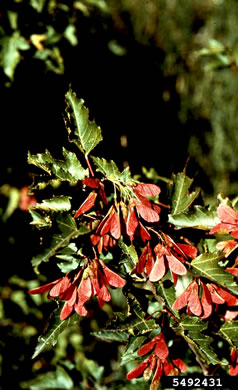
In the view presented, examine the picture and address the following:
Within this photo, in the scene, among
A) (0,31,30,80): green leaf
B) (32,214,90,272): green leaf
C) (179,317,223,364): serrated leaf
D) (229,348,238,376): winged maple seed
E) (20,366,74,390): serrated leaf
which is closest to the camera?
(32,214,90,272): green leaf

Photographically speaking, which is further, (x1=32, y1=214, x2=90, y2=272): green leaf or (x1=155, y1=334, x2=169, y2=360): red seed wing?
(x1=155, y1=334, x2=169, y2=360): red seed wing

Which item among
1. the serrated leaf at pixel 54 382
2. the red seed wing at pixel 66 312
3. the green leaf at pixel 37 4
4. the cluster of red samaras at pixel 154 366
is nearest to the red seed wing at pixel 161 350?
the cluster of red samaras at pixel 154 366

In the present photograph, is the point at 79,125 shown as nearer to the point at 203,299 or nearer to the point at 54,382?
the point at 203,299

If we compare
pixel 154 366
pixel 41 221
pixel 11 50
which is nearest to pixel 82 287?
pixel 41 221

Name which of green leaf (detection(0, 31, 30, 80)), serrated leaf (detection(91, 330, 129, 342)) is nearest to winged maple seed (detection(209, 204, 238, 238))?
serrated leaf (detection(91, 330, 129, 342))

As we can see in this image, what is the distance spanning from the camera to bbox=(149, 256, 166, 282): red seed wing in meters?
0.83

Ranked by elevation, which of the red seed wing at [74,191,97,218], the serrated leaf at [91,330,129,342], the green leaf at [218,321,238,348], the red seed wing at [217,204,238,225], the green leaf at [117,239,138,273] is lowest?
the serrated leaf at [91,330,129,342]

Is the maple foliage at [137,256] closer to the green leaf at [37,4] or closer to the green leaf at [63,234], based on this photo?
the green leaf at [63,234]

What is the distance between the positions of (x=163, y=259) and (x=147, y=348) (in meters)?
0.21

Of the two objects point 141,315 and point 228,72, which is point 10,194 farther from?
point 228,72

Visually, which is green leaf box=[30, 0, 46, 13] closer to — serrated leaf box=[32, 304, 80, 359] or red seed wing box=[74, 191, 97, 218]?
red seed wing box=[74, 191, 97, 218]

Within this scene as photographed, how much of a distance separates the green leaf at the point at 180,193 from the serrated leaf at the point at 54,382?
30.3 inches

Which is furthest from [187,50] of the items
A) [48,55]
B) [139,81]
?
[48,55]

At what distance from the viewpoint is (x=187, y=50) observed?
379 cm
